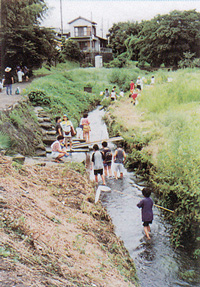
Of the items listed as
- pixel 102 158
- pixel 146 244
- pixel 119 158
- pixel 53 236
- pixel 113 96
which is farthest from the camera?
pixel 113 96

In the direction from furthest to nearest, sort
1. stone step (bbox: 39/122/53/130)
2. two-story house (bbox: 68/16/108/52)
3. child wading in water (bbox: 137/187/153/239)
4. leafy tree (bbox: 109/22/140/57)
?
two-story house (bbox: 68/16/108/52) → leafy tree (bbox: 109/22/140/57) → stone step (bbox: 39/122/53/130) → child wading in water (bbox: 137/187/153/239)

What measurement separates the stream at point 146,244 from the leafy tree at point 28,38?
13.0m

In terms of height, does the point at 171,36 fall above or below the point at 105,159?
above

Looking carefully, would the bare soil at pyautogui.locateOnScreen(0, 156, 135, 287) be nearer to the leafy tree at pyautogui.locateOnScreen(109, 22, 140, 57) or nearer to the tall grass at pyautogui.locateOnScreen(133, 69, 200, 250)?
the tall grass at pyautogui.locateOnScreen(133, 69, 200, 250)

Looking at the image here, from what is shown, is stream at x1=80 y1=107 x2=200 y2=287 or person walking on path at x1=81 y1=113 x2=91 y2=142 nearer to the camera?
stream at x1=80 y1=107 x2=200 y2=287

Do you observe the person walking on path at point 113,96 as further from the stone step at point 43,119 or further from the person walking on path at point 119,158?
the person walking on path at point 119,158

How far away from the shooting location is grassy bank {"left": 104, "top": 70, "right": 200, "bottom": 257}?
656cm

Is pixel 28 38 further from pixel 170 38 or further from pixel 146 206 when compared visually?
pixel 170 38

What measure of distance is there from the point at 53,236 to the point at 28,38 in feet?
63.2

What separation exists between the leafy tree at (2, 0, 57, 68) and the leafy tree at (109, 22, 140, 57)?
27467mm

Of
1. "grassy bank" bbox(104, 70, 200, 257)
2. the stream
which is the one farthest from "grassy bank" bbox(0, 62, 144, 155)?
the stream

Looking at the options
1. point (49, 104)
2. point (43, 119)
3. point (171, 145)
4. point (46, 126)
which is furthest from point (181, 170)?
point (49, 104)

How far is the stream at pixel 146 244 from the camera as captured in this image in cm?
545

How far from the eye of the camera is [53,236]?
Answer: 4.62 meters
